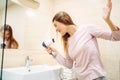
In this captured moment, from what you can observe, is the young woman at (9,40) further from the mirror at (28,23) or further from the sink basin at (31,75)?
the sink basin at (31,75)

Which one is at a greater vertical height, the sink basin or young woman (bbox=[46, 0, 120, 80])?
young woman (bbox=[46, 0, 120, 80])

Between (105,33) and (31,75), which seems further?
(31,75)

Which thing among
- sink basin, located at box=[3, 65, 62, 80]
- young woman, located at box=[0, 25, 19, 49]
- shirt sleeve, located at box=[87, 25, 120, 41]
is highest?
shirt sleeve, located at box=[87, 25, 120, 41]

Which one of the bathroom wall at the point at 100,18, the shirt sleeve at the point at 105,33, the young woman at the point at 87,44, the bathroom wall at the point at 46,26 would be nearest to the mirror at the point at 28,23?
the bathroom wall at the point at 46,26

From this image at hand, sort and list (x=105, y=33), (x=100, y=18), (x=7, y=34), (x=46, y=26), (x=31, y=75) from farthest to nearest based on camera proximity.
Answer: (x=46, y=26), (x=100, y=18), (x=7, y=34), (x=31, y=75), (x=105, y=33)

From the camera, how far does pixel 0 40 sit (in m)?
1.44

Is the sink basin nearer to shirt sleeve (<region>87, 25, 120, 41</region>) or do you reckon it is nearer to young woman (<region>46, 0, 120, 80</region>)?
young woman (<region>46, 0, 120, 80</region>)

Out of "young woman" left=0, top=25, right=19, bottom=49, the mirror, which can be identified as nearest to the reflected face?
"young woman" left=0, top=25, right=19, bottom=49

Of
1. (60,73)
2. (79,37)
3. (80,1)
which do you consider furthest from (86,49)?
(80,1)

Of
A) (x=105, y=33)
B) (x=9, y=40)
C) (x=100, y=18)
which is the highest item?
(x=100, y=18)

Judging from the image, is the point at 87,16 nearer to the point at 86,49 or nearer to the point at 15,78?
the point at 86,49

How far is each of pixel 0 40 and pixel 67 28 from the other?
2.05ft

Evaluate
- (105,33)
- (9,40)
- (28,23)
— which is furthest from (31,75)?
(28,23)

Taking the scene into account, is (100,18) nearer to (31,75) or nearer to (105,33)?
(105,33)
